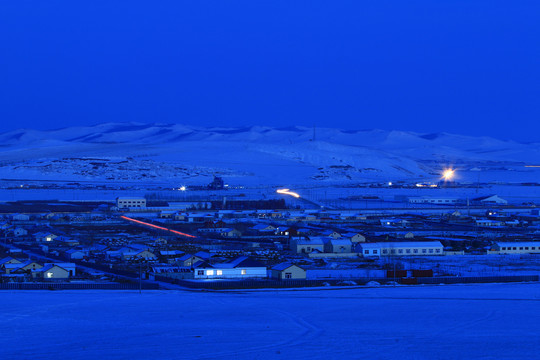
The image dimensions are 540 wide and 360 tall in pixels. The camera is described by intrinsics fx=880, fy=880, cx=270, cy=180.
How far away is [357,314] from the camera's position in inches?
313

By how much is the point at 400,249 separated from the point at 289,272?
12.7 feet

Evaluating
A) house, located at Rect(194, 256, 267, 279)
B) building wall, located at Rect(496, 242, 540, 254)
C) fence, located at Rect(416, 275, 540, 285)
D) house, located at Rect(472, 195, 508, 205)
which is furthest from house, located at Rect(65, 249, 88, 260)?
house, located at Rect(472, 195, 508, 205)

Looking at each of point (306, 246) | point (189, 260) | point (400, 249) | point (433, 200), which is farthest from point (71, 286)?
point (433, 200)

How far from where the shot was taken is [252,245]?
615 inches

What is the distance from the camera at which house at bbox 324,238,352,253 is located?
48.2ft

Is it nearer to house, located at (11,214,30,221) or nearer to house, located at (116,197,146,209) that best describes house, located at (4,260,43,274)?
house, located at (11,214,30,221)

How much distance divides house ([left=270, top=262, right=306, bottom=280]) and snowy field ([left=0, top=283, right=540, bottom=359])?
0.90 metres

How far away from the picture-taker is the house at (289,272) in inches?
429

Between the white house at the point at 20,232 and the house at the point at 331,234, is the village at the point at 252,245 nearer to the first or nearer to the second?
the white house at the point at 20,232

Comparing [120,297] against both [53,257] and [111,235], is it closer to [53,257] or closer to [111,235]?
[53,257]

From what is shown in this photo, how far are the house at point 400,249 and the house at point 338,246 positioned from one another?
1.45ft

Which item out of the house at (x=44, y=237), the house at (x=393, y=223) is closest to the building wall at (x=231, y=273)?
the house at (x=44, y=237)

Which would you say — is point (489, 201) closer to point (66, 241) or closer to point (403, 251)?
point (403, 251)

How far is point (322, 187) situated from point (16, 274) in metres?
27.9
